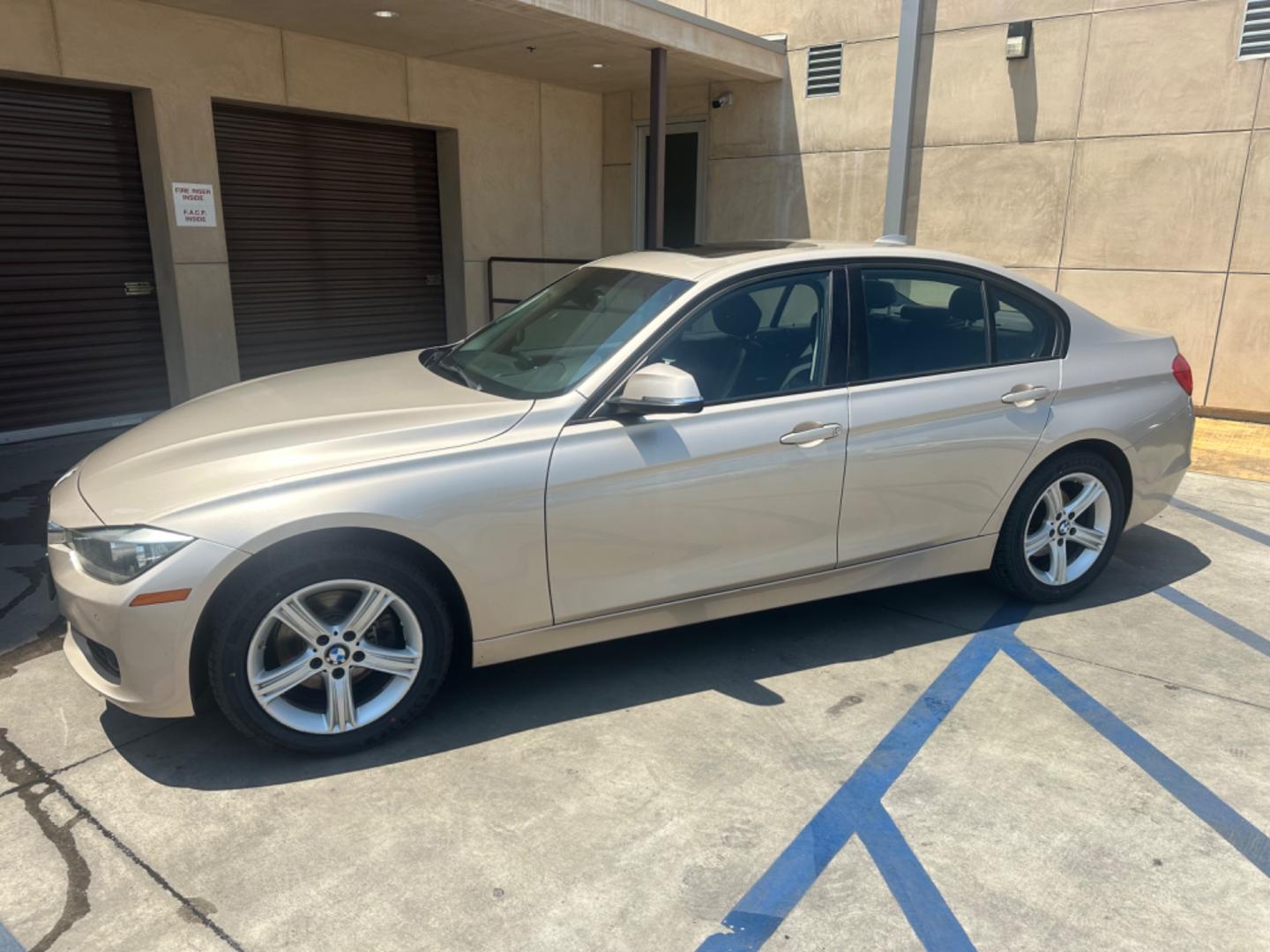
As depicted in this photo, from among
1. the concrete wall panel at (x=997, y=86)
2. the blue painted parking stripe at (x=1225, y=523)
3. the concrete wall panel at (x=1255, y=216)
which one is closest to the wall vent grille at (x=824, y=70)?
the concrete wall panel at (x=997, y=86)

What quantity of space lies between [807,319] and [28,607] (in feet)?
12.9

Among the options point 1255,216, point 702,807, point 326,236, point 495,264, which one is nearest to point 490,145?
point 495,264

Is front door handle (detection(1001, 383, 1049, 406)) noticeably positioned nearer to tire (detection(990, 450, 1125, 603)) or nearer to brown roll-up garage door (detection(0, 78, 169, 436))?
tire (detection(990, 450, 1125, 603))

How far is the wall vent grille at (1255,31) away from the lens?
8.00m

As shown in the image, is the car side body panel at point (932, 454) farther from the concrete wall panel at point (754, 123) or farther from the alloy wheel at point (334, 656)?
the concrete wall panel at point (754, 123)

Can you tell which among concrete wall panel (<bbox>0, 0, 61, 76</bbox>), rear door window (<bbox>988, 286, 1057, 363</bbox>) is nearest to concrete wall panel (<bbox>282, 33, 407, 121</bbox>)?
concrete wall panel (<bbox>0, 0, 61, 76</bbox>)

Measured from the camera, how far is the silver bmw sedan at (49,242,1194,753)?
2.97 m

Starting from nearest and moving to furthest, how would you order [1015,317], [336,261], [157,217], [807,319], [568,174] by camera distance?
[807,319], [1015,317], [157,217], [336,261], [568,174]

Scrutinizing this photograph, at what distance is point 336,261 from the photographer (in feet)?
31.6

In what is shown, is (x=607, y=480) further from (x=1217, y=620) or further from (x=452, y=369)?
(x=1217, y=620)

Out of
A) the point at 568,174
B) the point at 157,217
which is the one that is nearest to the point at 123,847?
the point at 157,217

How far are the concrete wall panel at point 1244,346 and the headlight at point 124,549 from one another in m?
9.25

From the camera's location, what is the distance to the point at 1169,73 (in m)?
8.54

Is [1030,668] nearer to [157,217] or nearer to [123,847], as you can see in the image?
[123,847]
